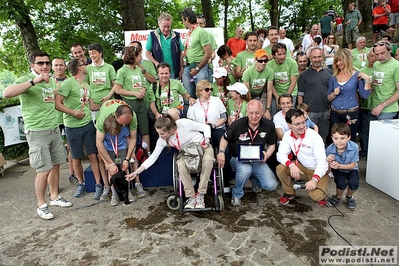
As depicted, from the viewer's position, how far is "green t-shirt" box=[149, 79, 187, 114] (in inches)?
160

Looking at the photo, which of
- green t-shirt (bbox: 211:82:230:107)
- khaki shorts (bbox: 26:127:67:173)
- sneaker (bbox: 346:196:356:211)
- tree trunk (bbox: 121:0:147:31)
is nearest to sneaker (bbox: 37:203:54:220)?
khaki shorts (bbox: 26:127:67:173)

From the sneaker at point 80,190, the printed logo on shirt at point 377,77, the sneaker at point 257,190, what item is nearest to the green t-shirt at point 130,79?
the sneaker at point 80,190

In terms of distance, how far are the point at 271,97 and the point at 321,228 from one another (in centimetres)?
208

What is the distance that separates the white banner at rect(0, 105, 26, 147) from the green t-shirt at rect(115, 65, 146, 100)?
4087 mm

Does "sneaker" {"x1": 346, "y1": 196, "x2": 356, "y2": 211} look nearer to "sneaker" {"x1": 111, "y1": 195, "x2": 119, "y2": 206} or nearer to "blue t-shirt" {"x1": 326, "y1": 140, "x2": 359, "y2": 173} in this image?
"blue t-shirt" {"x1": 326, "y1": 140, "x2": 359, "y2": 173}

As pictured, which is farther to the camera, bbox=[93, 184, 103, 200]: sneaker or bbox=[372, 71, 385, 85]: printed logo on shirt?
bbox=[372, 71, 385, 85]: printed logo on shirt

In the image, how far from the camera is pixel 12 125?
6.69 metres

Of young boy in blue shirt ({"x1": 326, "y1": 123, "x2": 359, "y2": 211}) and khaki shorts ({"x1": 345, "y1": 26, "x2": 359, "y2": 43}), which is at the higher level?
khaki shorts ({"x1": 345, "y1": 26, "x2": 359, "y2": 43})

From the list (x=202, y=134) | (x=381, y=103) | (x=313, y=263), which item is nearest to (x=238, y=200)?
(x=202, y=134)

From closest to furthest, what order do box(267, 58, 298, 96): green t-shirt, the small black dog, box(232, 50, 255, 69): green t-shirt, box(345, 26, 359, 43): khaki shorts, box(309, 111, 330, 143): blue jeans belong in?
the small black dog < box(309, 111, 330, 143): blue jeans < box(267, 58, 298, 96): green t-shirt < box(232, 50, 255, 69): green t-shirt < box(345, 26, 359, 43): khaki shorts

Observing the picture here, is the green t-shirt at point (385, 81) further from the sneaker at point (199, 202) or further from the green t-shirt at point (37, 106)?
the green t-shirt at point (37, 106)

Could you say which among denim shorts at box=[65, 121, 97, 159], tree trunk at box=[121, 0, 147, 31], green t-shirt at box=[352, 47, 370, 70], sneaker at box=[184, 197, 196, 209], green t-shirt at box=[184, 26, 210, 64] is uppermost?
tree trunk at box=[121, 0, 147, 31]

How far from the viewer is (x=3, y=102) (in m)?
6.67

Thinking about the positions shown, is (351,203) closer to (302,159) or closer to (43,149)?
(302,159)
